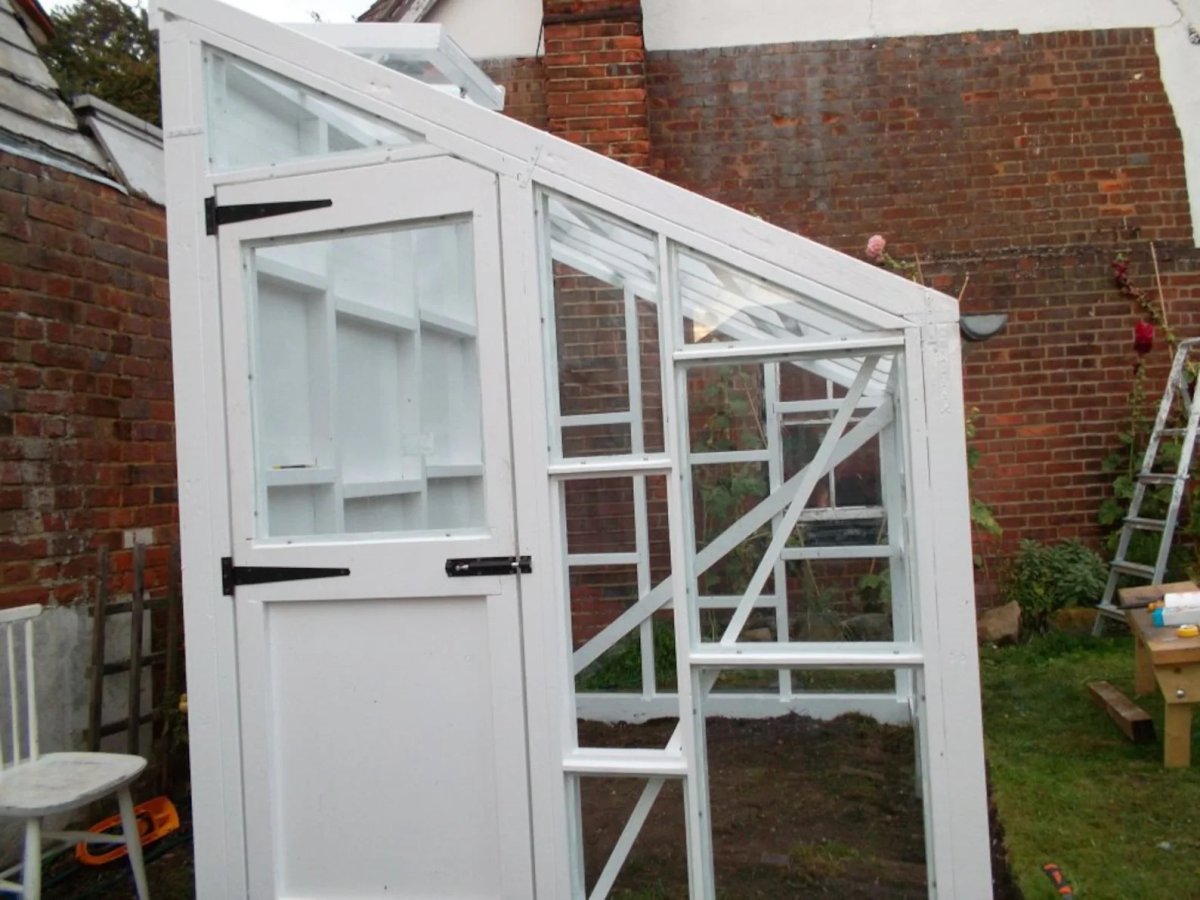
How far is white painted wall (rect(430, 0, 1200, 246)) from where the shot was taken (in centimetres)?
665

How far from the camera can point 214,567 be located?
9.58ft

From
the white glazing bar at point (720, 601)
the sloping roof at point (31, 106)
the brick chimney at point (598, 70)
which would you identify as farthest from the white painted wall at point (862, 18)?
→ the white glazing bar at point (720, 601)

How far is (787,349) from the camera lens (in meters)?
2.67

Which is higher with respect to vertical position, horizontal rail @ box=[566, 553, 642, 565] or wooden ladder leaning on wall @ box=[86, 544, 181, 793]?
horizontal rail @ box=[566, 553, 642, 565]

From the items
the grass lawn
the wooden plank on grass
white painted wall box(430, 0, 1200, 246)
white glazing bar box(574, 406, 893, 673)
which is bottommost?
the grass lawn

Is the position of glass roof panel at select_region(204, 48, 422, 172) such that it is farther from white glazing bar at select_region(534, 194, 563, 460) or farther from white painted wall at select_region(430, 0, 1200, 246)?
white painted wall at select_region(430, 0, 1200, 246)

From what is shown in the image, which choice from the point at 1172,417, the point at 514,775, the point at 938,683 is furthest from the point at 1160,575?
the point at 514,775

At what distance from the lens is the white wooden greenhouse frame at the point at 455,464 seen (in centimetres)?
265

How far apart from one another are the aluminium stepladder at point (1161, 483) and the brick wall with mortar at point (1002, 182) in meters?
0.31

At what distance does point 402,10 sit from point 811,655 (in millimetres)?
5981

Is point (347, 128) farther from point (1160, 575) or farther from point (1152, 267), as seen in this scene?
point (1152, 267)

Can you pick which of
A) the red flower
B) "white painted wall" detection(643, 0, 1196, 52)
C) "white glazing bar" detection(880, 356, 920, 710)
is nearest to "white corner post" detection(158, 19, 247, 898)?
"white glazing bar" detection(880, 356, 920, 710)

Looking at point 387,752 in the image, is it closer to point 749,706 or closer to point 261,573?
point 261,573

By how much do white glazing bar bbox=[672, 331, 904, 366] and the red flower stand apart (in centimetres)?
451
